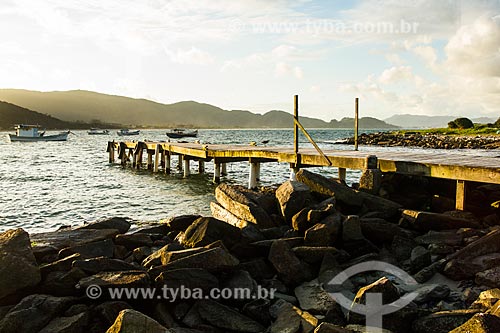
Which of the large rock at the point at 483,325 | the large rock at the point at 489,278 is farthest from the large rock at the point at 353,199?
the large rock at the point at 483,325

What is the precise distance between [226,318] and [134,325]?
1339 millimetres

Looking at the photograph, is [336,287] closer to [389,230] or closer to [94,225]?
[389,230]

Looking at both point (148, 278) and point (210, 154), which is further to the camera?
point (210, 154)

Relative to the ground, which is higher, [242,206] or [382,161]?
[382,161]

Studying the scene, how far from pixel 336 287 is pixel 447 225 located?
3.34 m

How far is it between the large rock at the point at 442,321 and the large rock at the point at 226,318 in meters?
1.96

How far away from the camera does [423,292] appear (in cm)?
574

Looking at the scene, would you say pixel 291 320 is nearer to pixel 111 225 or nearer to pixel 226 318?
pixel 226 318

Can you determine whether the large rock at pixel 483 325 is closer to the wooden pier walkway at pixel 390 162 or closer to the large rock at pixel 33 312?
the large rock at pixel 33 312

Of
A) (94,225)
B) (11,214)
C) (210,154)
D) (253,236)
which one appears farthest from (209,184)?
(253,236)

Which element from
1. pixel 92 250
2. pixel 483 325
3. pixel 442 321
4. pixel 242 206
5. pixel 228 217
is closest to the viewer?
pixel 483 325

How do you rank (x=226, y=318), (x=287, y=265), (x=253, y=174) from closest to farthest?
(x=226, y=318) < (x=287, y=265) < (x=253, y=174)

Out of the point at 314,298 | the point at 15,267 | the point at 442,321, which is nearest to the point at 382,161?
the point at 314,298

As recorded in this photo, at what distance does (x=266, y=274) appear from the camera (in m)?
6.93
